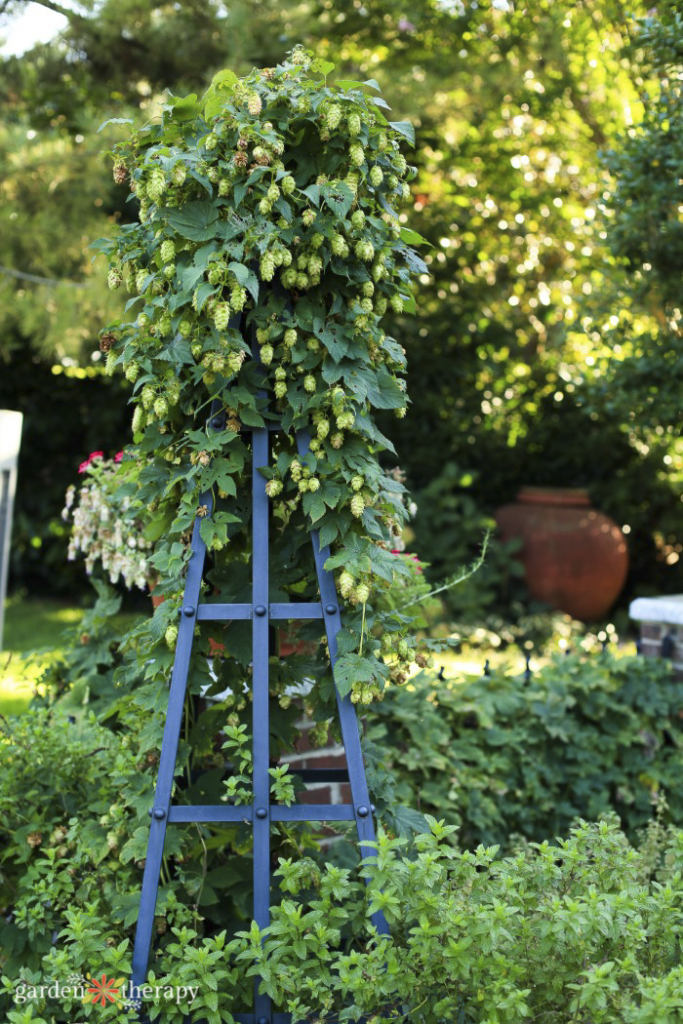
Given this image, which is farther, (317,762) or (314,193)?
(317,762)

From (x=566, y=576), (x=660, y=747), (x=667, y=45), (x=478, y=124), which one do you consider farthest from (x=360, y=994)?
(x=478, y=124)

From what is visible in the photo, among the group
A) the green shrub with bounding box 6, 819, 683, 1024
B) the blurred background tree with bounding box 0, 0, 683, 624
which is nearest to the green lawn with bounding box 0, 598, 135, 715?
the blurred background tree with bounding box 0, 0, 683, 624

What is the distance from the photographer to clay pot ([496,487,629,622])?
6.98 m

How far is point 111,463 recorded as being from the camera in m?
2.99

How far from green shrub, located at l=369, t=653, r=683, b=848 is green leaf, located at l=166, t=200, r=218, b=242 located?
5.27ft

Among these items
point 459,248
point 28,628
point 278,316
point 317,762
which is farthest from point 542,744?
point 459,248

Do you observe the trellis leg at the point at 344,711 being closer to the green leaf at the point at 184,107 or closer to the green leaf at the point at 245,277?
the green leaf at the point at 245,277

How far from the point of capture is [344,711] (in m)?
1.89

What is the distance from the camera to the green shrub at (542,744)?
2.96 m

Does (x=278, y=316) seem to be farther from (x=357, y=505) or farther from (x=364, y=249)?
(x=357, y=505)

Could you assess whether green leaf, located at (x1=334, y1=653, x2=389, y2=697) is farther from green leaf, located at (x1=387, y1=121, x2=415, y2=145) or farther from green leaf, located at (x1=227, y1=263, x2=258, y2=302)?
green leaf, located at (x1=387, y1=121, x2=415, y2=145)

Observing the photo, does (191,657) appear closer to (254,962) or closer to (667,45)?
(254,962)

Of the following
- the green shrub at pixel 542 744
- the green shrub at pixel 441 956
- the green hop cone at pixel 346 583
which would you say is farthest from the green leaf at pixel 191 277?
the green shrub at pixel 542 744

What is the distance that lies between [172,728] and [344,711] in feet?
1.10
